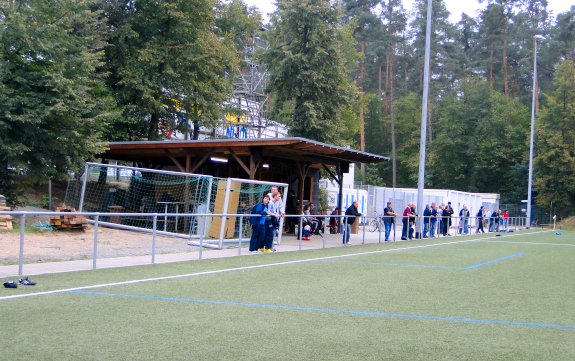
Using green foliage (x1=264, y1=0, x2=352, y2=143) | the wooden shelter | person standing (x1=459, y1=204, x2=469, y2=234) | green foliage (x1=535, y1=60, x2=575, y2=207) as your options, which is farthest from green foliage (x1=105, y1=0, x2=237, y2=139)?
green foliage (x1=535, y1=60, x2=575, y2=207)

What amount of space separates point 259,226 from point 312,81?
22.0m

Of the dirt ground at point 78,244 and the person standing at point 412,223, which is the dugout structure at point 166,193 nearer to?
the dirt ground at point 78,244

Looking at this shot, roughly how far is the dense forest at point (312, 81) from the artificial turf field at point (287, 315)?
1174 centimetres

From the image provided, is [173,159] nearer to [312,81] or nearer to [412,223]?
[412,223]

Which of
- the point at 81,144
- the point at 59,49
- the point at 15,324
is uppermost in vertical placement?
the point at 59,49

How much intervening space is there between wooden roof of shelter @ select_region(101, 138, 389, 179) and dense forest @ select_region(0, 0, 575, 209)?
167 cm

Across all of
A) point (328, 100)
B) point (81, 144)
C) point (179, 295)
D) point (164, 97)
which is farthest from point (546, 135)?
point (179, 295)

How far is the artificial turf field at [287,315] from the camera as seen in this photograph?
6215 mm

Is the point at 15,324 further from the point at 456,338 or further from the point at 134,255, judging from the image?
the point at 134,255

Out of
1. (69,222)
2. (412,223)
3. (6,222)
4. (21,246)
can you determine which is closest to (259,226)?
(69,222)

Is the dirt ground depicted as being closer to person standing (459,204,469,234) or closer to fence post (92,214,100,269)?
fence post (92,214,100,269)

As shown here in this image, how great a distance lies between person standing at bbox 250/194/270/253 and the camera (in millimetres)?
18494

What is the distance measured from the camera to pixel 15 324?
23.4 ft

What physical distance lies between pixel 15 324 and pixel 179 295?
294 cm
